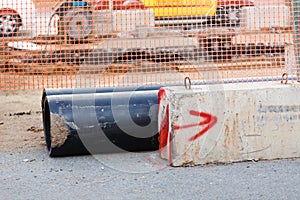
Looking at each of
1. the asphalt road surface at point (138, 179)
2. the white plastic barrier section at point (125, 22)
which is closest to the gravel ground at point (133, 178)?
the asphalt road surface at point (138, 179)

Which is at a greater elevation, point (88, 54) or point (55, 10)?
point (55, 10)

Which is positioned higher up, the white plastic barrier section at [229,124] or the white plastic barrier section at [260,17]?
the white plastic barrier section at [260,17]

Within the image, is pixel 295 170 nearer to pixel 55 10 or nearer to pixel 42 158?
pixel 42 158

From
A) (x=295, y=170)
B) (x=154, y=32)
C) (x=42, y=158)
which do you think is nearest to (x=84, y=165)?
(x=42, y=158)

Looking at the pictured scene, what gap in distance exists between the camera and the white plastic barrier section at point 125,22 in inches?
417

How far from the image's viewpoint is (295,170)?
5523 mm

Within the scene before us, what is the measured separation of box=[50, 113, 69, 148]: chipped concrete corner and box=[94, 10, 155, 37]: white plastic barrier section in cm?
437

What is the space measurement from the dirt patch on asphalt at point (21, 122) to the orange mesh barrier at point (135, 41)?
19 centimetres

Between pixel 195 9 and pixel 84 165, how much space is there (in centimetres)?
613

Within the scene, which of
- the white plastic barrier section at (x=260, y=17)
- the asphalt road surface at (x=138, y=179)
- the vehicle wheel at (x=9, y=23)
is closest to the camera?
the asphalt road surface at (x=138, y=179)

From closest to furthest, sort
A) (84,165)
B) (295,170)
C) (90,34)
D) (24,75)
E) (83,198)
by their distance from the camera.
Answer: (83,198), (295,170), (84,165), (90,34), (24,75)

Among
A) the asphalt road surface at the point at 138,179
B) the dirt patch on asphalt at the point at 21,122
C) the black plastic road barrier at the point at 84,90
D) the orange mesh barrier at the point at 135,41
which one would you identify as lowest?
the asphalt road surface at the point at 138,179

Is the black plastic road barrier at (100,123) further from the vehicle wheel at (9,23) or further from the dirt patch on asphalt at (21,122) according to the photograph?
the vehicle wheel at (9,23)

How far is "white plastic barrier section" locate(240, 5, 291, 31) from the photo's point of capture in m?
9.85
